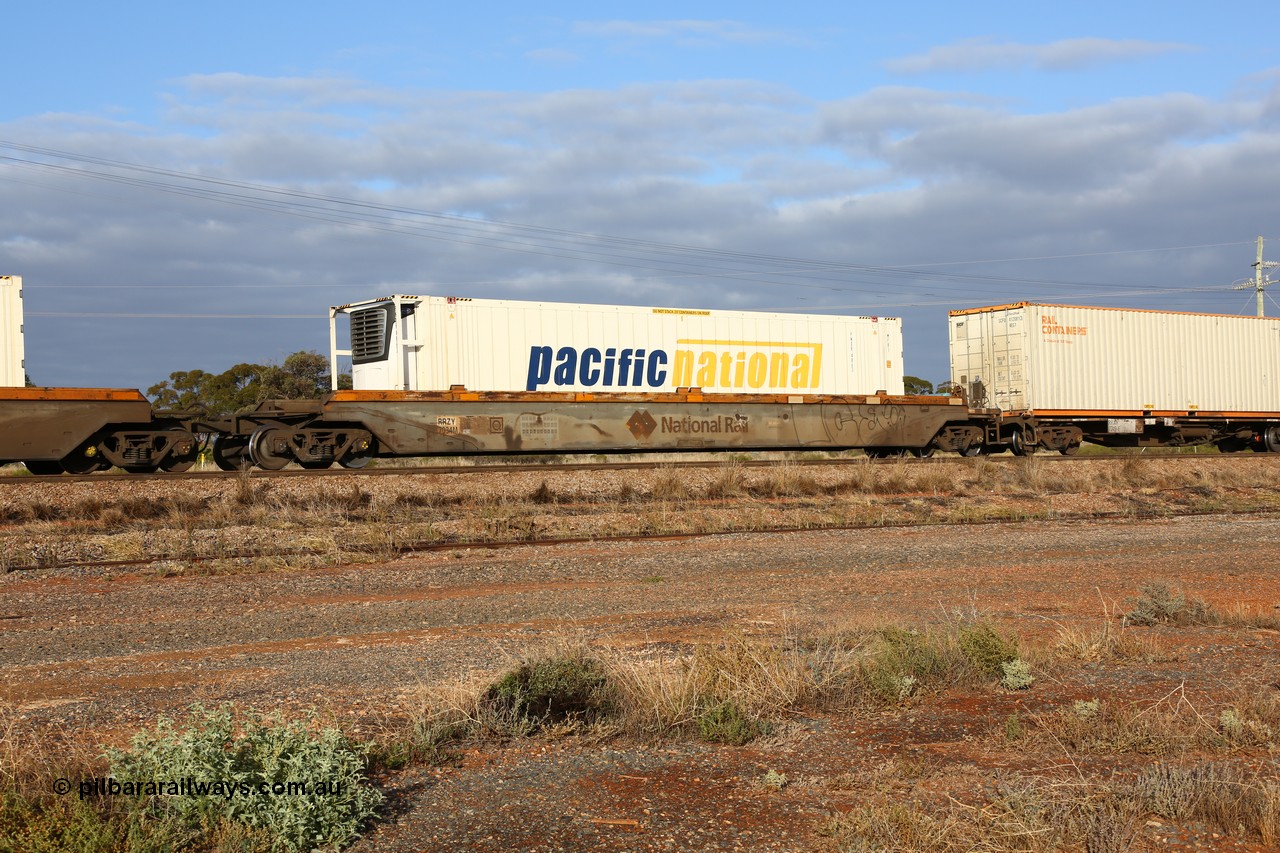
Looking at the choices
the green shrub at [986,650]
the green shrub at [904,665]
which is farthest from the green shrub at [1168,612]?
the green shrub at [904,665]

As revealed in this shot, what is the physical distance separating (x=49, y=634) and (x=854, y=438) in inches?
732

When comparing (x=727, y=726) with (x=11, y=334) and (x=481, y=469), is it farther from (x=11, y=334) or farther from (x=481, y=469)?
(x=11, y=334)

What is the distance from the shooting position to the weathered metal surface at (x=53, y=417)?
1642 cm

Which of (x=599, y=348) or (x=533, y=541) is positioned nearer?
(x=533, y=541)

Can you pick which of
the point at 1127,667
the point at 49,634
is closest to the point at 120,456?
the point at 49,634

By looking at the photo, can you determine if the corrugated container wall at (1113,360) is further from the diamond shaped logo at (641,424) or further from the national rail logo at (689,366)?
the diamond shaped logo at (641,424)

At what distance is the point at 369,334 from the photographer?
2084cm

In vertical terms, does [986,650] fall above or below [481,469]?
below

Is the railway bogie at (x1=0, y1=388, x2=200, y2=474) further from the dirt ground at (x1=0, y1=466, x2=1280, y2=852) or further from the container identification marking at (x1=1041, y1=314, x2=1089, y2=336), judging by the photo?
the container identification marking at (x1=1041, y1=314, x2=1089, y2=336)

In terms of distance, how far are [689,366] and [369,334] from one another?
6.63 meters

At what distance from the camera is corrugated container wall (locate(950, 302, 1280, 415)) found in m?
26.8

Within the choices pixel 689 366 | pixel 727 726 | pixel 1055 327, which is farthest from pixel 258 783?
pixel 1055 327

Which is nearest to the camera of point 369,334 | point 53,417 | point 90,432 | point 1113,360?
point 53,417

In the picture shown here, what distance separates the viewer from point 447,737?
216 inches
